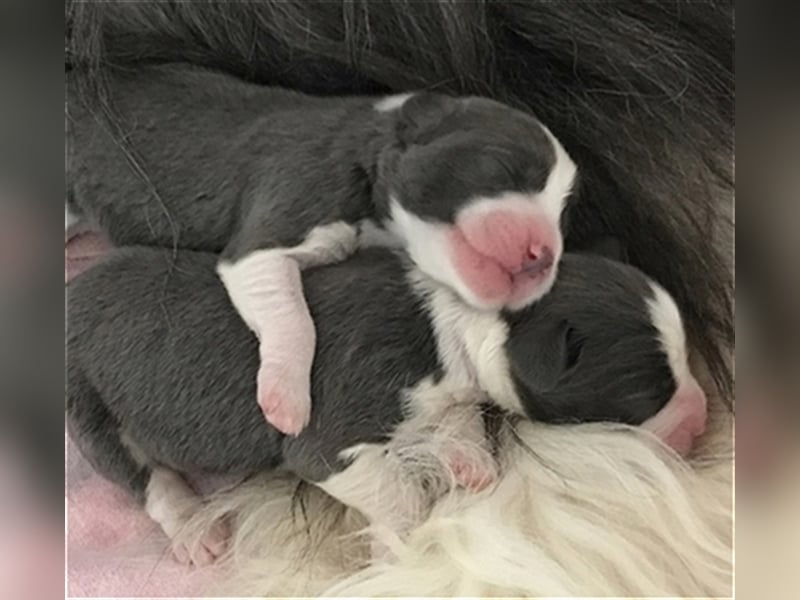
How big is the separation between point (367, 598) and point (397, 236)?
0.28m

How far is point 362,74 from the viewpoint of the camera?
729 mm

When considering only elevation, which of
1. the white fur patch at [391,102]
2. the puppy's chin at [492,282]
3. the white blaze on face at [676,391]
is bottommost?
the white blaze on face at [676,391]

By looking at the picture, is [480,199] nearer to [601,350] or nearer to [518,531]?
[601,350]

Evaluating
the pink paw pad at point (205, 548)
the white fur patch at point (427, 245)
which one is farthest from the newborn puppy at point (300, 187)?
the pink paw pad at point (205, 548)

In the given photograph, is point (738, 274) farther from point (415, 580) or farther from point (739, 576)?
point (415, 580)

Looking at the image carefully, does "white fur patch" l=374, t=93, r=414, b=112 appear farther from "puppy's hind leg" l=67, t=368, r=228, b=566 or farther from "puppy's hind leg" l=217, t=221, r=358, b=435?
"puppy's hind leg" l=67, t=368, r=228, b=566

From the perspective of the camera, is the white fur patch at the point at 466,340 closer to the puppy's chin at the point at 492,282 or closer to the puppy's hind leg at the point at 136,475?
the puppy's chin at the point at 492,282

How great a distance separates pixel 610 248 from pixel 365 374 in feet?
0.69

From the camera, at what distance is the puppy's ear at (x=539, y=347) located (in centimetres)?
69

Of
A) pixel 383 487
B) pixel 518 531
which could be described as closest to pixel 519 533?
pixel 518 531

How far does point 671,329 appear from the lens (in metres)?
0.70

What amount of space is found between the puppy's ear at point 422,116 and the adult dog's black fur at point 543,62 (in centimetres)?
2

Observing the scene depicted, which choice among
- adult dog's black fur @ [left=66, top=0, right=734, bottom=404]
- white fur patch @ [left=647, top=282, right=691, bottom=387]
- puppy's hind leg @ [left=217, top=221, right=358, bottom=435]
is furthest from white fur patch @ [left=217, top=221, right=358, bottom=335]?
white fur patch @ [left=647, top=282, right=691, bottom=387]

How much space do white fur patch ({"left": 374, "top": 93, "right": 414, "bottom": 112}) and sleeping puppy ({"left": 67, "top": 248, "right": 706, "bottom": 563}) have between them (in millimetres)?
114
